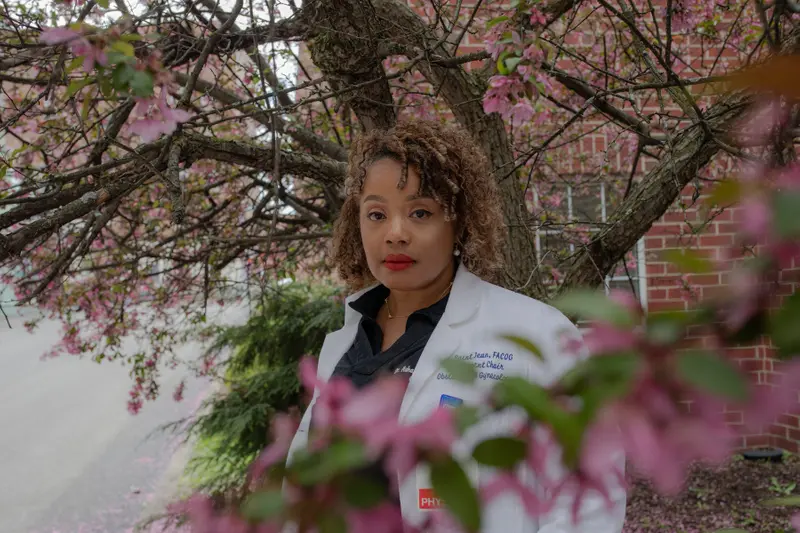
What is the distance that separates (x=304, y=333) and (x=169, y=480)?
275cm

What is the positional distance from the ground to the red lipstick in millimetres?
2355

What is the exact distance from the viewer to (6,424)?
5195 mm

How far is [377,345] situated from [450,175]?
481 mm

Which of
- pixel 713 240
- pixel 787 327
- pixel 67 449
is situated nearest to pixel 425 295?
pixel 787 327

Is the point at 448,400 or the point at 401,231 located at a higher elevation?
the point at 401,231

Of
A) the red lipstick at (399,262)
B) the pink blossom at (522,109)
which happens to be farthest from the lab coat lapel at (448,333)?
the pink blossom at (522,109)

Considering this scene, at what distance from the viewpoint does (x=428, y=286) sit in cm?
177

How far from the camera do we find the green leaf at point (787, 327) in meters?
0.31

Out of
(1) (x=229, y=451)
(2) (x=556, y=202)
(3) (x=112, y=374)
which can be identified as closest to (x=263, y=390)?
(1) (x=229, y=451)

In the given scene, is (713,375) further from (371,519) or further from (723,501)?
(723,501)

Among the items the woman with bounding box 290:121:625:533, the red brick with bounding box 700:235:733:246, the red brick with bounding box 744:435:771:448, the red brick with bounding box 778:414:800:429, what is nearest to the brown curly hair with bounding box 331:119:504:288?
the woman with bounding box 290:121:625:533

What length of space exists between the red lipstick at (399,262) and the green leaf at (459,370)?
129cm

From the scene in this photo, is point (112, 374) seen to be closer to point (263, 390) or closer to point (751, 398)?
point (263, 390)

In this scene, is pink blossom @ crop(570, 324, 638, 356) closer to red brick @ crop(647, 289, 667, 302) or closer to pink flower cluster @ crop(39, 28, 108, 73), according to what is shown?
pink flower cluster @ crop(39, 28, 108, 73)
